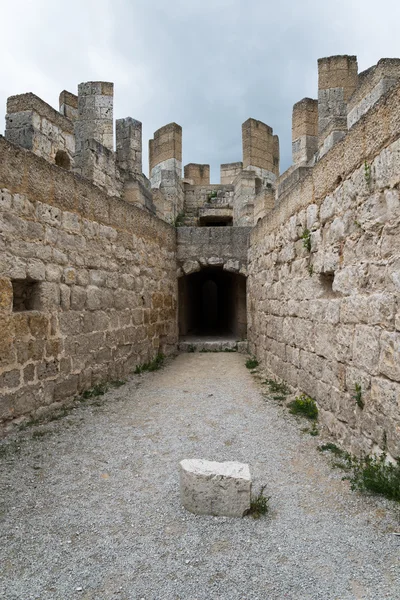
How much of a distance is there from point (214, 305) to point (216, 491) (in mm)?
14840

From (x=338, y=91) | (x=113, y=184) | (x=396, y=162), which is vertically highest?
(x=338, y=91)

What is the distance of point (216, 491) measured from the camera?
240cm

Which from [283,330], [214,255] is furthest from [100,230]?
[214,255]

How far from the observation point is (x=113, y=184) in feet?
24.5

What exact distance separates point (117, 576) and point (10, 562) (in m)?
0.58

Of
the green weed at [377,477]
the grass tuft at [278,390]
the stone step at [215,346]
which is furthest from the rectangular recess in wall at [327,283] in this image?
the stone step at [215,346]

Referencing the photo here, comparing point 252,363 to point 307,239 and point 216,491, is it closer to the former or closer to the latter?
point 307,239

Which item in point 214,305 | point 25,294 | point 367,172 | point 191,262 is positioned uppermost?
point 367,172

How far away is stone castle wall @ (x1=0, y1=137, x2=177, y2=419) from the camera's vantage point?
3672 millimetres

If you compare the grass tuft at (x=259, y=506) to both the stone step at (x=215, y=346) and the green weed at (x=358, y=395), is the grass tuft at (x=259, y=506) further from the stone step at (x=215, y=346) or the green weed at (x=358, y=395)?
the stone step at (x=215, y=346)

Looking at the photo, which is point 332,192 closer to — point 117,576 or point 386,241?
point 386,241

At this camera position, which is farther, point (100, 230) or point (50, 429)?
point (100, 230)

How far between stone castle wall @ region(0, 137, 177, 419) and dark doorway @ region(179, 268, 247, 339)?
3.27 meters

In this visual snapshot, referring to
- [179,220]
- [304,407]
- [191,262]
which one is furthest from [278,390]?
[179,220]
